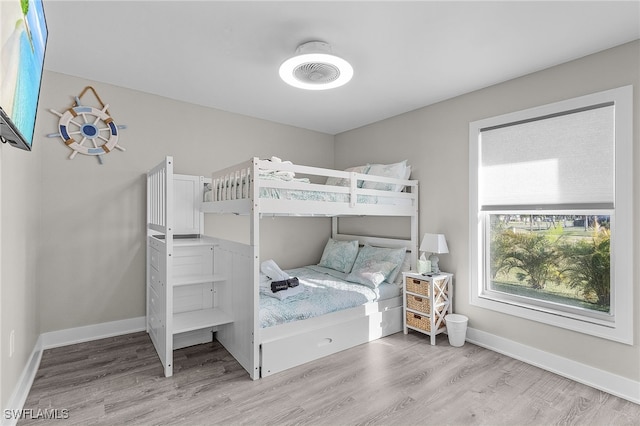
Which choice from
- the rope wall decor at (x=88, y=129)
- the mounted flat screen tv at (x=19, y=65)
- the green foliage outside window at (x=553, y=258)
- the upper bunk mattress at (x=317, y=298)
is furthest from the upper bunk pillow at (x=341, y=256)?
the mounted flat screen tv at (x=19, y=65)

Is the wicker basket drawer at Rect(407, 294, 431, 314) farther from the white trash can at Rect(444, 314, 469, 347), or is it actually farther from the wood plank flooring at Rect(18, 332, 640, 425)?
the wood plank flooring at Rect(18, 332, 640, 425)

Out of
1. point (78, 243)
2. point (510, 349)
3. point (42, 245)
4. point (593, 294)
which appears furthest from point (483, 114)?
point (42, 245)

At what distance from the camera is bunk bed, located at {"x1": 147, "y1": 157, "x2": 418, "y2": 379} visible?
2471 mm

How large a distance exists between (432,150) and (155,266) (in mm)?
2994

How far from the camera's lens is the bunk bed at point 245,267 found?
247 cm

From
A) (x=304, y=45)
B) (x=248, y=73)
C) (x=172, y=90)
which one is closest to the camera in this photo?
(x=304, y=45)

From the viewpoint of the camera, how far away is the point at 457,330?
3035mm

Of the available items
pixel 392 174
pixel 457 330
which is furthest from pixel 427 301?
pixel 392 174

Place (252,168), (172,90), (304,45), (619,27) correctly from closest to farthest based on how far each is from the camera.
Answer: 1. (619,27)
2. (304,45)
3. (252,168)
4. (172,90)

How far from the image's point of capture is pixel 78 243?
3.05 m

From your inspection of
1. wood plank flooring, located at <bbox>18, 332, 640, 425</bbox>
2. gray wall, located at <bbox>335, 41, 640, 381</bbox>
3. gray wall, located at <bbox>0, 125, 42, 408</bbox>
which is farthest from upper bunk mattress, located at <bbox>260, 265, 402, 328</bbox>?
gray wall, located at <bbox>0, 125, 42, 408</bbox>

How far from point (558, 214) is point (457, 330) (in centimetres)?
132

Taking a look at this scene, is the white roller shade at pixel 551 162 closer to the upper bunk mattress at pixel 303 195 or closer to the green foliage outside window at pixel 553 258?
the green foliage outside window at pixel 553 258

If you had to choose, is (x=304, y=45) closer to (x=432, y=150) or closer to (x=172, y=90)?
(x=172, y=90)
